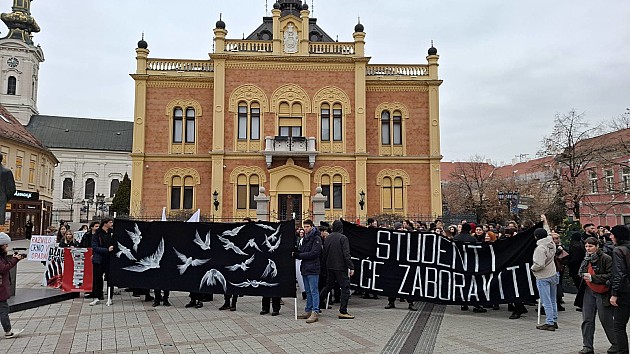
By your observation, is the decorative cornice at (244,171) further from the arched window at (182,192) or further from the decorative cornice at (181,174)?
the arched window at (182,192)

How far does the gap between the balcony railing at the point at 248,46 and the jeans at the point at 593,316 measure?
30090mm

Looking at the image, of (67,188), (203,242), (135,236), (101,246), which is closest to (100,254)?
(101,246)

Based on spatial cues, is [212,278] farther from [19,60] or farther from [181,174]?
[19,60]

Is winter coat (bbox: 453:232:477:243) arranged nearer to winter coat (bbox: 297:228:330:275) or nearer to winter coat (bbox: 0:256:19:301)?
winter coat (bbox: 297:228:330:275)

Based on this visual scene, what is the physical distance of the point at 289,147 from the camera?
3262 centimetres

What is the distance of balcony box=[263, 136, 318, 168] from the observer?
107 ft

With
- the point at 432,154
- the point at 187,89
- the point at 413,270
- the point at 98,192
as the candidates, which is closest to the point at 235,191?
the point at 187,89

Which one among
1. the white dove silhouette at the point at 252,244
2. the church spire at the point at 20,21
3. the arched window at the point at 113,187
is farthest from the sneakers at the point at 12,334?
the church spire at the point at 20,21

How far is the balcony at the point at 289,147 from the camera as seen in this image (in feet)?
107

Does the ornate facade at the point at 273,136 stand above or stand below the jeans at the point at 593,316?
above

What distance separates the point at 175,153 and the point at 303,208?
10135mm

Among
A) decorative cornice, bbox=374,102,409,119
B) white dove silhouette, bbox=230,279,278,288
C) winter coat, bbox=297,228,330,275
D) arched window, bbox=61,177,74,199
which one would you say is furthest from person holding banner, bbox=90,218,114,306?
arched window, bbox=61,177,74,199

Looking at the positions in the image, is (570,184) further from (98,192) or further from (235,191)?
(98,192)

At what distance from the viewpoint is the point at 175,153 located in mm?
33500
